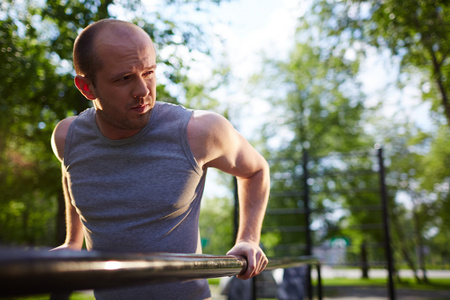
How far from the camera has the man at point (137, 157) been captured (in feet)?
4.45

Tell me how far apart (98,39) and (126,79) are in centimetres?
16

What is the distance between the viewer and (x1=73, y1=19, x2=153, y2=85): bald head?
4.41 ft

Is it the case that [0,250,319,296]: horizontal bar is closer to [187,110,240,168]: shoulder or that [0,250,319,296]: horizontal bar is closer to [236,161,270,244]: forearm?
[187,110,240,168]: shoulder

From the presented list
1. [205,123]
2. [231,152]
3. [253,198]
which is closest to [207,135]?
[205,123]

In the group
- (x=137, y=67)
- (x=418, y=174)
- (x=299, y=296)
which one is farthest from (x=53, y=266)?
(x=418, y=174)

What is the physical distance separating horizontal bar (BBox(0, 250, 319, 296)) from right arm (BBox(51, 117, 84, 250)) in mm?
1159

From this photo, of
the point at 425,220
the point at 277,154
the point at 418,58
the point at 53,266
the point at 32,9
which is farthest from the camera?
the point at 425,220

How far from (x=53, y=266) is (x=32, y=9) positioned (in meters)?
6.40

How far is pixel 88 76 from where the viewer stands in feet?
4.71

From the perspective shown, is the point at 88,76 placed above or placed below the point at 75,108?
below

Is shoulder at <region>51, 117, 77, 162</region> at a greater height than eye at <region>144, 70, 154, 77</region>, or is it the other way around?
eye at <region>144, 70, 154, 77</region>

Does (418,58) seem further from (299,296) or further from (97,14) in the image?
(97,14)

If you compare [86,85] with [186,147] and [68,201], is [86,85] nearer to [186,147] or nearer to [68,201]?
[186,147]

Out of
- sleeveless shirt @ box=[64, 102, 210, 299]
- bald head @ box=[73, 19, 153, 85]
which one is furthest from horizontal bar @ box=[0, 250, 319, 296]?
bald head @ box=[73, 19, 153, 85]
